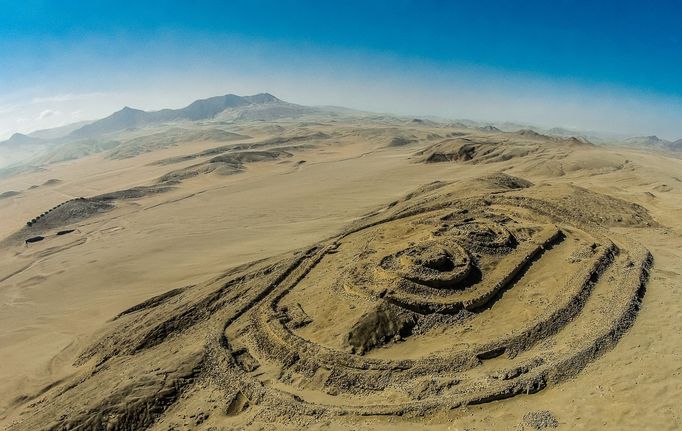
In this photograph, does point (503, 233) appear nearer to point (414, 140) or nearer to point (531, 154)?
point (531, 154)

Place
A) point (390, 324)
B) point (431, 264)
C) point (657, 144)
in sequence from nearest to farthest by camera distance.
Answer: point (390, 324) → point (431, 264) → point (657, 144)

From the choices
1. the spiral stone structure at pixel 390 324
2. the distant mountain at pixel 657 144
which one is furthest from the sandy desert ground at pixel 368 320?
the distant mountain at pixel 657 144

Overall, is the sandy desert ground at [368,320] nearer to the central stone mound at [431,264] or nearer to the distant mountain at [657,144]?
the central stone mound at [431,264]

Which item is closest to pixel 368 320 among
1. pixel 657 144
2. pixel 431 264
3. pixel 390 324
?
pixel 390 324

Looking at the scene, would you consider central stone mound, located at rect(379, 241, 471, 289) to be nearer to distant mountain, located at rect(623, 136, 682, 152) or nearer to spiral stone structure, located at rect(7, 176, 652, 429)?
spiral stone structure, located at rect(7, 176, 652, 429)

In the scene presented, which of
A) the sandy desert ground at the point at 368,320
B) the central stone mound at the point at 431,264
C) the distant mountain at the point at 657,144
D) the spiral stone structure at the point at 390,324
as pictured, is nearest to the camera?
the sandy desert ground at the point at 368,320

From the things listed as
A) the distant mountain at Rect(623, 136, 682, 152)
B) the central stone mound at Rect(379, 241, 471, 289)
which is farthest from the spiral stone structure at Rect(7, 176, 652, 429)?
the distant mountain at Rect(623, 136, 682, 152)

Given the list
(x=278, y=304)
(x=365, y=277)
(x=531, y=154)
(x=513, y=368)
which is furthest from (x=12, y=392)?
(x=531, y=154)

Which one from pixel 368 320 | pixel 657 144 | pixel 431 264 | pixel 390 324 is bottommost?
pixel 390 324

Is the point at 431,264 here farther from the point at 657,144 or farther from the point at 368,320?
the point at 657,144
